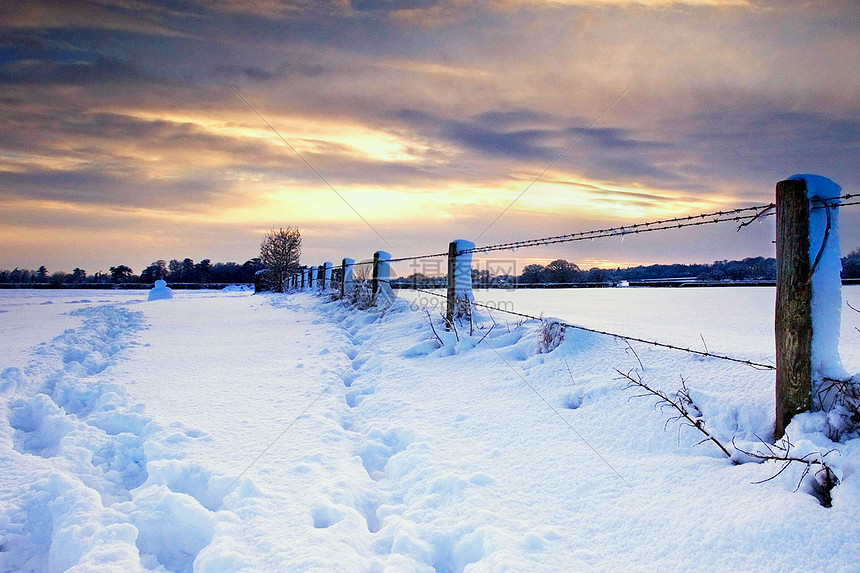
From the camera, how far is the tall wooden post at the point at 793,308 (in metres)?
2.39

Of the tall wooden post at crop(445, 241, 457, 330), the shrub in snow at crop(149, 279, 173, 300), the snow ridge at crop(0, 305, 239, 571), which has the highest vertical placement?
the tall wooden post at crop(445, 241, 457, 330)

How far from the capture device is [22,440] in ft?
11.1

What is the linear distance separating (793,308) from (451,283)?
4.54 m

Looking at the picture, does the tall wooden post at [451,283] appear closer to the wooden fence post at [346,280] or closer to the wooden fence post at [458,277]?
the wooden fence post at [458,277]

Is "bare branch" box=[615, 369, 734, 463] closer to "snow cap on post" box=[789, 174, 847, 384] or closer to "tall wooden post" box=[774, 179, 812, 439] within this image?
"tall wooden post" box=[774, 179, 812, 439]

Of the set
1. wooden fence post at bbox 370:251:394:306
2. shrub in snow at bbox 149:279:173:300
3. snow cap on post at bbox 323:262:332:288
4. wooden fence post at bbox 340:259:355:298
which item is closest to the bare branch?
wooden fence post at bbox 370:251:394:306

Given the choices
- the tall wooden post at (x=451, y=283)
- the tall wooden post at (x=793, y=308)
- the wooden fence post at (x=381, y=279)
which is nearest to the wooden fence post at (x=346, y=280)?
the wooden fence post at (x=381, y=279)

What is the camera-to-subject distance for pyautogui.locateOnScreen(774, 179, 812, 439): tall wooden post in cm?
239

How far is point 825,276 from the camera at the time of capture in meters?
2.39

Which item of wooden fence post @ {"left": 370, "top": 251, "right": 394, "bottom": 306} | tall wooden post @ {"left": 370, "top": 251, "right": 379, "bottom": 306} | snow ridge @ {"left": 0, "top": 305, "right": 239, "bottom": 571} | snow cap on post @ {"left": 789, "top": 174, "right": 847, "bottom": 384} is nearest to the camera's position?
snow ridge @ {"left": 0, "top": 305, "right": 239, "bottom": 571}

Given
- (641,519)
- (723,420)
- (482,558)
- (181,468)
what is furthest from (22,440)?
(723,420)

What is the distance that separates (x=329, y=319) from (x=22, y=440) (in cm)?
715

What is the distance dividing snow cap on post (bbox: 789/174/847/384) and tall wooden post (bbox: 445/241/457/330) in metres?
4.22

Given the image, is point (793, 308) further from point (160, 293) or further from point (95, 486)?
point (160, 293)
